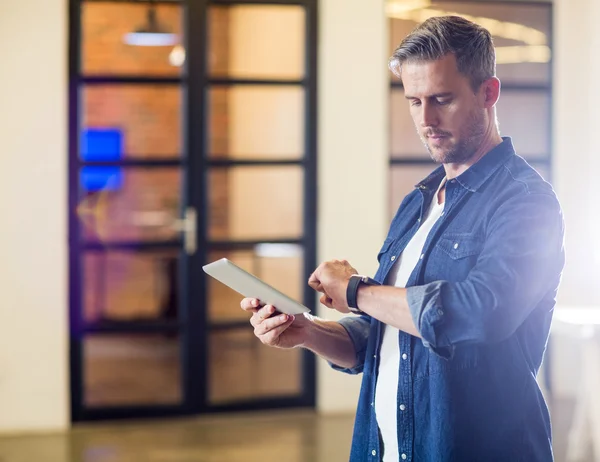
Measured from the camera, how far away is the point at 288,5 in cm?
504

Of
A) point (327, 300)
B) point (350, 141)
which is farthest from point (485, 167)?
point (350, 141)

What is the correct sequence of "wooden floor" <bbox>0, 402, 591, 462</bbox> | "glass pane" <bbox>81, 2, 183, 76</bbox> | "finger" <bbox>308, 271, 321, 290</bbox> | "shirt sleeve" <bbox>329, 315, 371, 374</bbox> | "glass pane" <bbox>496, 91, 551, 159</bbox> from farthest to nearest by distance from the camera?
"glass pane" <bbox>496, 91, 551, 159</bbox> < "glass pane" <bbox>81, 2, 183, 76</bbox> < "wooden floor" <bbox>0, 402, 591, 462</bbox> < "shirt sleeve" <bbox>329, 315, 371, 374</bbox> < "finger" <bbox>308, 271, 321, 290</bbox>

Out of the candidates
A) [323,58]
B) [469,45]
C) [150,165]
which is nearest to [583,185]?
[323,58]

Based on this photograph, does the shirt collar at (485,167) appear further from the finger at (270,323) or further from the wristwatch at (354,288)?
the finger at (270,323)

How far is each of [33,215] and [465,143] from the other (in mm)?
3694

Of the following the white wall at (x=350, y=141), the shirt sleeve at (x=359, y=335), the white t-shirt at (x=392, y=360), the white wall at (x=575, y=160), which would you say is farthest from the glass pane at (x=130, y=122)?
the white t-shirt at (x=392, y=360)

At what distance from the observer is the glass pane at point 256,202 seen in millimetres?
5062

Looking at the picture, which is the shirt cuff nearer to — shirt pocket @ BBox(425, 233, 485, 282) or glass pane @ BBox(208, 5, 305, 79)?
shirt pocket @ BBox(425, 233, 485, 282)

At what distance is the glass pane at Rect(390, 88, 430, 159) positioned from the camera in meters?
5.20

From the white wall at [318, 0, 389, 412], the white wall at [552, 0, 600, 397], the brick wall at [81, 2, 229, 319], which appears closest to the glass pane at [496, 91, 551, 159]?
the white wall at [552, 0, 600, 397]

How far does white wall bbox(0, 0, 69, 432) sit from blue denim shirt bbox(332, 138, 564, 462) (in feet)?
11.5

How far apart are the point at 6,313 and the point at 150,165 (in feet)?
3.87

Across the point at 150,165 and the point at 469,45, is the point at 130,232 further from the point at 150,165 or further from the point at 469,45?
the point at 469,45

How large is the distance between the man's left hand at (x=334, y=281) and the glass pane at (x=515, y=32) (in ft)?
12.9
